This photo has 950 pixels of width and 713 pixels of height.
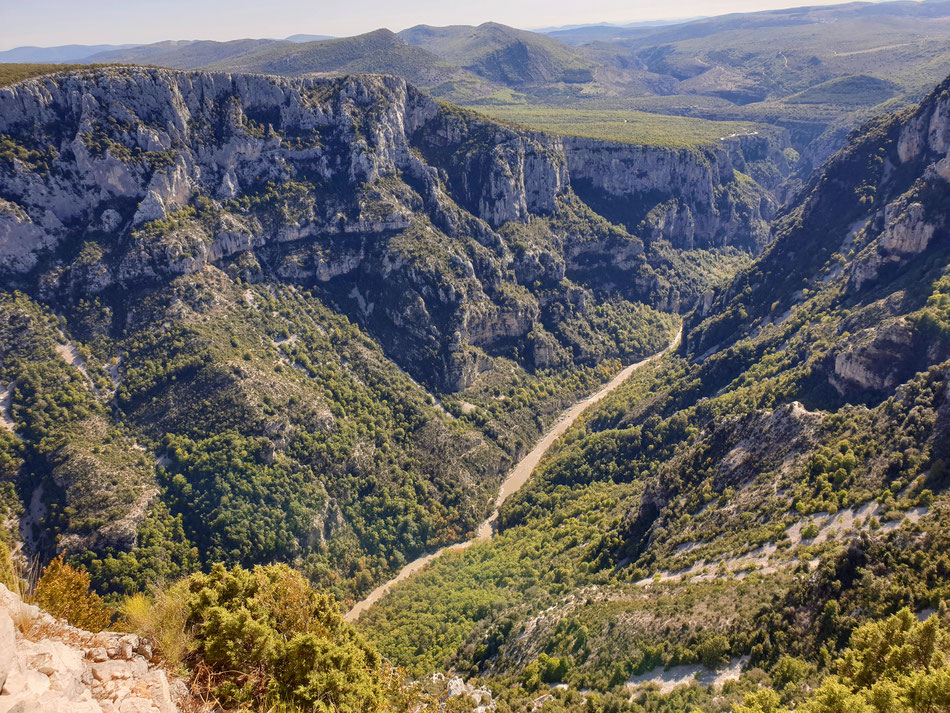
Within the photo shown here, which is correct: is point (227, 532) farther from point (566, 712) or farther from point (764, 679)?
point (764, 679)

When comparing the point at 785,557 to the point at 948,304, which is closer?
the point at 785,557

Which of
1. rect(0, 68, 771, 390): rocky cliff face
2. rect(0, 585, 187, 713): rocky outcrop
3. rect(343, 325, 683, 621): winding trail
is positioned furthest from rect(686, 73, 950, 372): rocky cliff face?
rect(0, 585, 187, 713): rocky outcrop

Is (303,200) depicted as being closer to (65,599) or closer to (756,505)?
(756,505)

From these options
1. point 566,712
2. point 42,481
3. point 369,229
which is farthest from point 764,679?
point 369,229

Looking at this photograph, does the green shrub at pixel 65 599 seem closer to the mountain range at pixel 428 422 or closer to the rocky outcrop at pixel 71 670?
the mountain range at pixel 428 422

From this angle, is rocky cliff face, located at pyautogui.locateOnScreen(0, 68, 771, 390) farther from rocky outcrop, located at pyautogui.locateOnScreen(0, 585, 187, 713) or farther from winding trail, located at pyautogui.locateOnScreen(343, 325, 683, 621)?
rocky outcrop, located at pyautogui.locateOnScreen(0, 585, 187, 713)

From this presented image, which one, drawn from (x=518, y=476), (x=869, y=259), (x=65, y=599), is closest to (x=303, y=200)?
(x=518, y=476)
